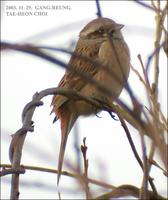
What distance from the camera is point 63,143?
3.15 m

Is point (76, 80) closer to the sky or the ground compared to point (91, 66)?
closer to the ground

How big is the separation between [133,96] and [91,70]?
9.60ft

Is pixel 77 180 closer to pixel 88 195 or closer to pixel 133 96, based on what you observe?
pixel 88 195

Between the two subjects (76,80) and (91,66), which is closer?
(91,66)

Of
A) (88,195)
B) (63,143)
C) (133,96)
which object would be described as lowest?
(63,143)

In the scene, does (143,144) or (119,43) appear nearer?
(143,144)

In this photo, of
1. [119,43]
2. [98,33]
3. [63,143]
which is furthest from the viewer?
[98,33]

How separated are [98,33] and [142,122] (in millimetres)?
3967

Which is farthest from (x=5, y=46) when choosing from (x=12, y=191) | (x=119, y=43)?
(x=119, y=43)

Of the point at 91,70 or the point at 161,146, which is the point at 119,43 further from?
the point at 161,146

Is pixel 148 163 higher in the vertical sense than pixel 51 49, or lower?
lower

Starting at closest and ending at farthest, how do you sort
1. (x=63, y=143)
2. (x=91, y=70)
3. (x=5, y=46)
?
1. (x=5, y=46)
2. (x=63, y=143)
3. (x=91, y=70)

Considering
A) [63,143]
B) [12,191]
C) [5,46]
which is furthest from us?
[63,143]

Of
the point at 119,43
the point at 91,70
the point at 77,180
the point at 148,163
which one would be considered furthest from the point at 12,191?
the point at 119,43
